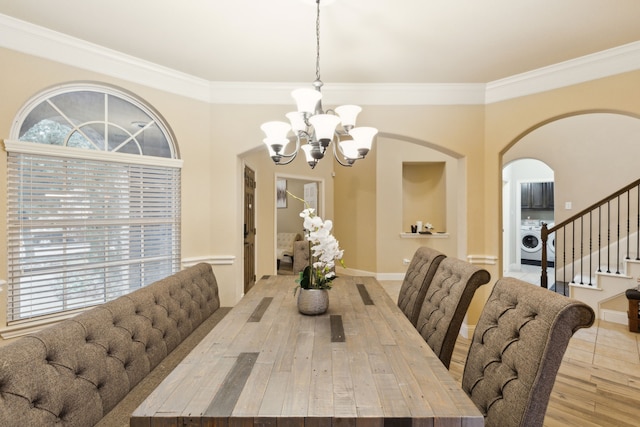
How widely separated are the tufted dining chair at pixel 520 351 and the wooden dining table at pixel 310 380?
0.19m

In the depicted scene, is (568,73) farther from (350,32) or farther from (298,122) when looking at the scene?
(298,122)

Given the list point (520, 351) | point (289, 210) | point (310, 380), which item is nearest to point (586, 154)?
point (520, 351)

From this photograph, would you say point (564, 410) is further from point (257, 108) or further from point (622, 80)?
point (257, 108)

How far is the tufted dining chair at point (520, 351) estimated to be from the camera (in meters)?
0.96

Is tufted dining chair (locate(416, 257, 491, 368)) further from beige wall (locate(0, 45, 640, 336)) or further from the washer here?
the washer

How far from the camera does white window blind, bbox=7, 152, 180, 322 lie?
2.24 meters

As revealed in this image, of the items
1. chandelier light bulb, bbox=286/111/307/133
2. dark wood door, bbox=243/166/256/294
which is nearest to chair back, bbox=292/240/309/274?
chandelier light bulb, bbox=286/111/307/133

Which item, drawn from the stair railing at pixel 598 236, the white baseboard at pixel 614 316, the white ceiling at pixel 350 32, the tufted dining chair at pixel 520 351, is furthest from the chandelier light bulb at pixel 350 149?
the white baseboard at pixel 614 316

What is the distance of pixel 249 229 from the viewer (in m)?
4.79

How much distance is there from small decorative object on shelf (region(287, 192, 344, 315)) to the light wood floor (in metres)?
1.56

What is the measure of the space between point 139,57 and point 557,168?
620 centimetres

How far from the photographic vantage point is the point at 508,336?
3.78 feet

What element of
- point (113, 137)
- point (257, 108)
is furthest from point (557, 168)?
point (113, 137)

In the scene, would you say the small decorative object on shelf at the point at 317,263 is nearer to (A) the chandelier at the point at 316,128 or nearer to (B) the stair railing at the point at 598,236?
→ (A) the chandelier at the point at 316,128
